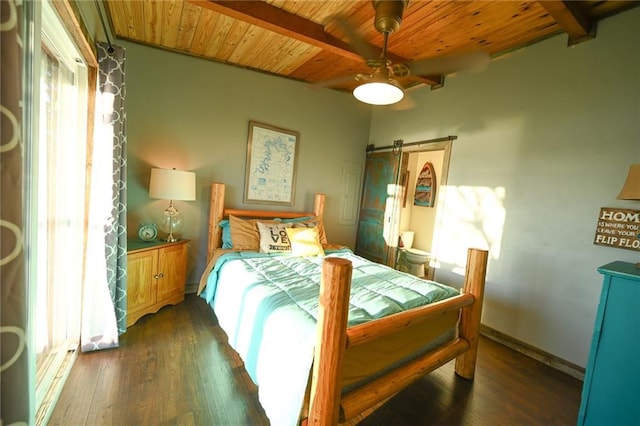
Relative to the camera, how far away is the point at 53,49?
146cm

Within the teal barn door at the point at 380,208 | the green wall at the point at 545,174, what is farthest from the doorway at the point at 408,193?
the green wall at the point at 545,174

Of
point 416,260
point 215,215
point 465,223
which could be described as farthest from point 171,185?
point 416,260

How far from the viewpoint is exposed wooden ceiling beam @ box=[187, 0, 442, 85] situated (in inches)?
80.0

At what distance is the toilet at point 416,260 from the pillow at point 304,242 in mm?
1970

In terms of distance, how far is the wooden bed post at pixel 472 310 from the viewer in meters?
1.91

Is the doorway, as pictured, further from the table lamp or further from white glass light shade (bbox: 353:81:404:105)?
the table lamp

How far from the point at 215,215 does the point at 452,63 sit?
8.71 ft

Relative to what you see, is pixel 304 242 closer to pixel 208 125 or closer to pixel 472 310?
pixel 472 310

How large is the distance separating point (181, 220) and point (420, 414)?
2.88 metres

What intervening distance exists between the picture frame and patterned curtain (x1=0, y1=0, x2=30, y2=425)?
264 cm

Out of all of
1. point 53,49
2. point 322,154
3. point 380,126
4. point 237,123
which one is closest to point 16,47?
point 53,49

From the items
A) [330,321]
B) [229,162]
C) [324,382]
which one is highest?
[229,162]

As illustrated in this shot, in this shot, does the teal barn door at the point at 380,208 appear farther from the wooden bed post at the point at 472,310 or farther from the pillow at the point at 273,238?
the wooden bed post at the point at 472,310

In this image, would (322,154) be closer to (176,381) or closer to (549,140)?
(549,140)
